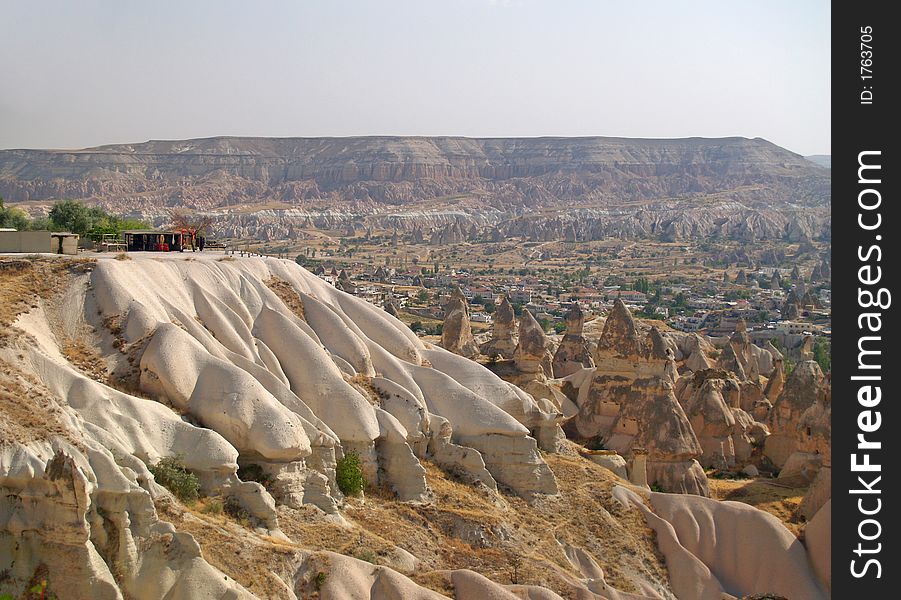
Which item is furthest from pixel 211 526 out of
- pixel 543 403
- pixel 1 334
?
pixel 543 403

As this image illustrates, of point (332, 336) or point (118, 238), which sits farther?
point (118, 238)

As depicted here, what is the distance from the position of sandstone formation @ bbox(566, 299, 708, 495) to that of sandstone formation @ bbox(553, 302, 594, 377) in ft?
15.1

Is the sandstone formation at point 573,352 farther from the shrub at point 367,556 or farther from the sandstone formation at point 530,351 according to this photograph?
the shrub at point 367,556

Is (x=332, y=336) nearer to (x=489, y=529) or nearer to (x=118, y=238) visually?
(x=489, y=529)

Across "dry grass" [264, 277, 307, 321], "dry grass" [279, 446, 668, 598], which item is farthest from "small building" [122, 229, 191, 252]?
"dry grass" [279, 446, 668, 598]

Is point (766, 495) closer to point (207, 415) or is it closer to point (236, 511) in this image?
point (207, 415)

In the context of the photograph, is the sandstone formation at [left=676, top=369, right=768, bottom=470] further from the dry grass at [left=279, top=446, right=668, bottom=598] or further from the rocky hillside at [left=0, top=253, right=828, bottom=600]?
the dry grass at [left=279, top=446, right=668, bottom=598]

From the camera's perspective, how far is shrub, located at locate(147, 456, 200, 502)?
20391 mm
